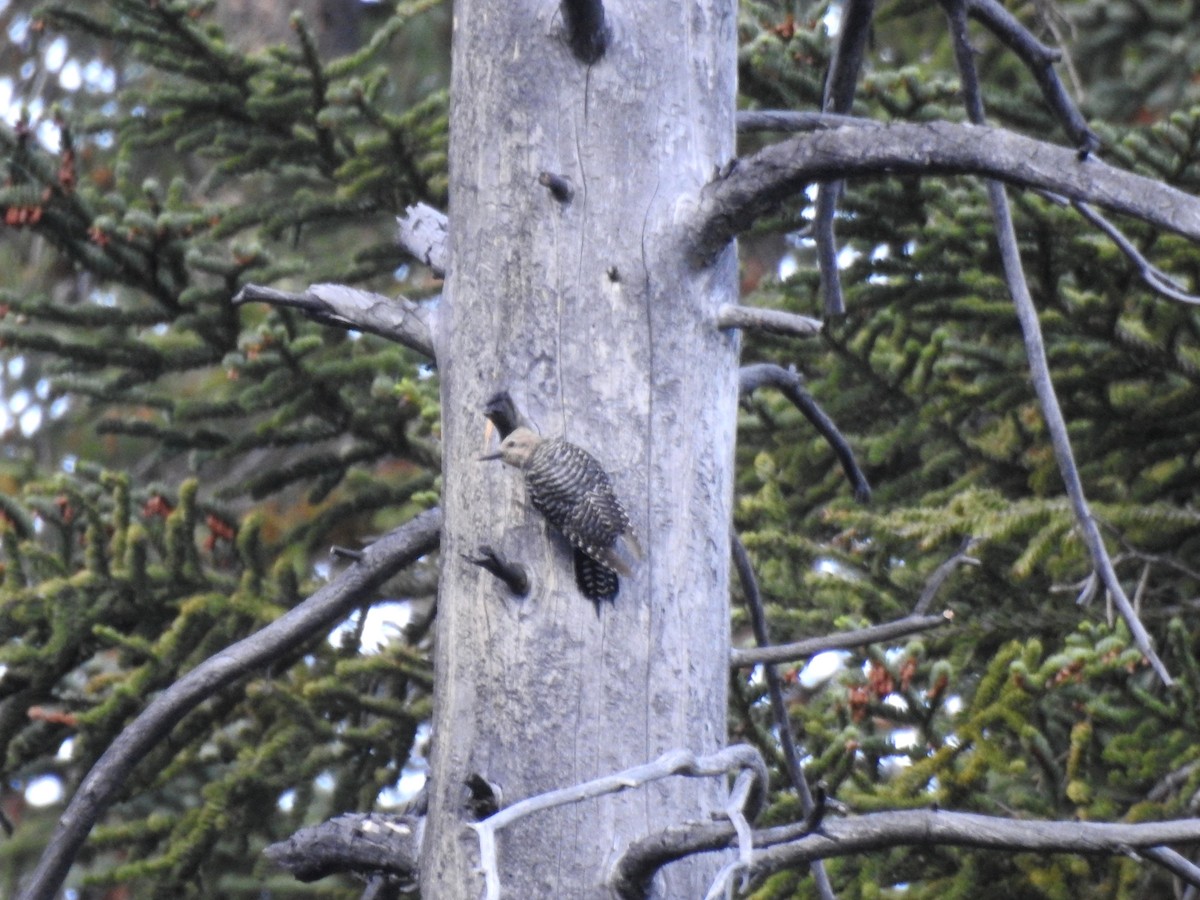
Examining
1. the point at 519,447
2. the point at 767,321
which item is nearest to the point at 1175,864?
the point at 767,321

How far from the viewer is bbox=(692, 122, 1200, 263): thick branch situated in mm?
1772

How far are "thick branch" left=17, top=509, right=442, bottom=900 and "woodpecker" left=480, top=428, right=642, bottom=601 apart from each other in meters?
0.40

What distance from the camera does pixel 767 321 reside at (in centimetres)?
206

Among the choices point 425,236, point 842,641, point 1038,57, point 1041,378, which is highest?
point 1038,57

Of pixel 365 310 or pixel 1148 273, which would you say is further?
pixel 365 310

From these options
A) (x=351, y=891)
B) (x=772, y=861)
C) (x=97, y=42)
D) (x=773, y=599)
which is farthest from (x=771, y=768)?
(x=97, y=42)

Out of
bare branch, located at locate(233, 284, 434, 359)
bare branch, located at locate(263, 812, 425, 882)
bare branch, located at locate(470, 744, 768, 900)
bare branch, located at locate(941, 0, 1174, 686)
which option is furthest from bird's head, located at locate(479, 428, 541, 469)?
bare branch, located at locate(941, 0, 1174, 686)

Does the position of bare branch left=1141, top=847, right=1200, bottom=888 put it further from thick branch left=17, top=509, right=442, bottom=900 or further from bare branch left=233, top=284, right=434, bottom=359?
bare branch left=233, top=284, right=434, bottom=359

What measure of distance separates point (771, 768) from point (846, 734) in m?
0.52

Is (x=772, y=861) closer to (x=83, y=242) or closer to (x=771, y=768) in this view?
(x=771, y=768)

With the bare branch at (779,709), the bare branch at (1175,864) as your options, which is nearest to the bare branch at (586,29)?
the bare branch at (779,709)

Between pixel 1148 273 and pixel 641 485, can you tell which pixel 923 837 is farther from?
pixel 1148 273

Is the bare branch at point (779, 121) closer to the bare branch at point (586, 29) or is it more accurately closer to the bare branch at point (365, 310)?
the bare branch at point (586, 29)

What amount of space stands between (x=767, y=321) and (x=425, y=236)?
72 centimetres
